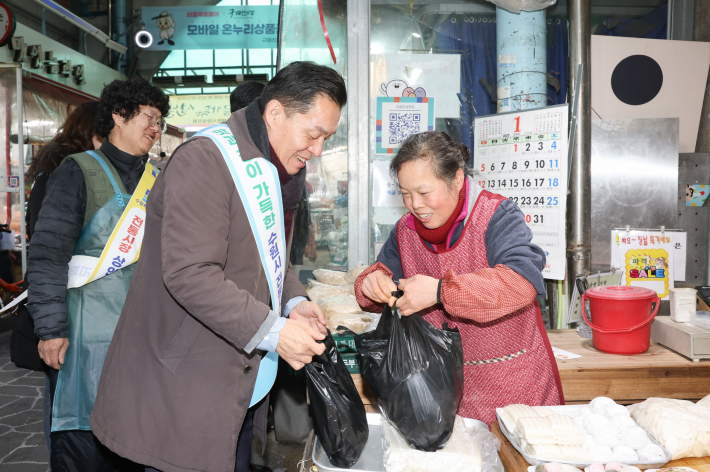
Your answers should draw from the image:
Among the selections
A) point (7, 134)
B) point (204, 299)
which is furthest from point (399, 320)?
point (7, 134)

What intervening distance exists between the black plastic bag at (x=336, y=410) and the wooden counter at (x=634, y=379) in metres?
1.23

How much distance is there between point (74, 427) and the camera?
6.63ft

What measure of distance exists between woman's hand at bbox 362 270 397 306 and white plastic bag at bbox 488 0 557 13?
8.17 ft

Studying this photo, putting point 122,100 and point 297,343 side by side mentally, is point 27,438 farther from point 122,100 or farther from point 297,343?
point 297,343

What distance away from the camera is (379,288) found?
68.1 inches

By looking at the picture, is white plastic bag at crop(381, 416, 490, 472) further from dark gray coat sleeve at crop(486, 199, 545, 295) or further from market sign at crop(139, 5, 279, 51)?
market sign at crop(139, 5, 279, 51)

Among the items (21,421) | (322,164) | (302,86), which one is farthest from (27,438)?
(302,86)

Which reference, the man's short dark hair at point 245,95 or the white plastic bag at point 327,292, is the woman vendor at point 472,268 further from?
the man's short dark hair at point 245,95

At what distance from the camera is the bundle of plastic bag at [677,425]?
4.40 feet

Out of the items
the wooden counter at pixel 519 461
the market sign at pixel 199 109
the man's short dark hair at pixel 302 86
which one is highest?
the market sign at pixel 199 109

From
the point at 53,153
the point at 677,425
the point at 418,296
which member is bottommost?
the point at 677,425

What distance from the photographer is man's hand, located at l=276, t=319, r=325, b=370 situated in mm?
1337

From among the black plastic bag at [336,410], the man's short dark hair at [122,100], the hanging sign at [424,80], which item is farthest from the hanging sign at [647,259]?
the man's short dark hair at [122,100]

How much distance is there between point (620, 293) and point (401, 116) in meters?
2.02
